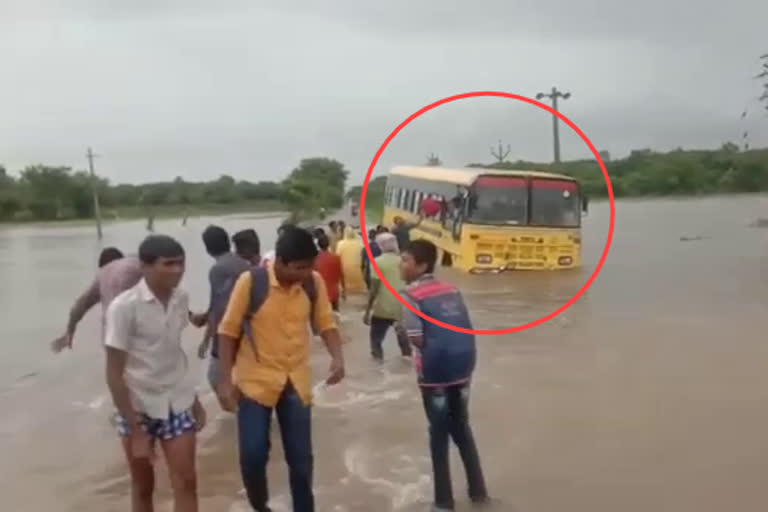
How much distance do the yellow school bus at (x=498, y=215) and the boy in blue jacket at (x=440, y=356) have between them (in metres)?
4.82

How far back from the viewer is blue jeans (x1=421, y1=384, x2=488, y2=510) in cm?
573

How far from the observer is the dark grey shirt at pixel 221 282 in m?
7.21

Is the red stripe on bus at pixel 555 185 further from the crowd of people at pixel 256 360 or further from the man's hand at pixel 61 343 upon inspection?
the man's hand at pixel 61 343

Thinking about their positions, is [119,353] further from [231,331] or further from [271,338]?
[271,338]

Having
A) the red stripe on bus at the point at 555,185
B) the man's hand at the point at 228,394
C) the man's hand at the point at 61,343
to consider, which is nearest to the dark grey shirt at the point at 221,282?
the man's hand at the point at 61,343

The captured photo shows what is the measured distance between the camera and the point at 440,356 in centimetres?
563

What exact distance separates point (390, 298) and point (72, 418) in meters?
3.17

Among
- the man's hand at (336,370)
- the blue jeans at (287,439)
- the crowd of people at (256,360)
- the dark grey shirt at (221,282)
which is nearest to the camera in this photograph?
the crowd of people at (256,360)

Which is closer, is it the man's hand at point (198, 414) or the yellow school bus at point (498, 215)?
the man's hand at point (198, 414)

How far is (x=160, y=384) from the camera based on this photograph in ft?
16.0

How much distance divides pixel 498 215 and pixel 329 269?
232 centimetres

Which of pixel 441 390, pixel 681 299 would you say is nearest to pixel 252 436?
pixel 441 390

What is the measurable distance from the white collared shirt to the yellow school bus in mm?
5857

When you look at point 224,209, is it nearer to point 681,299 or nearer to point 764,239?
point 764,239
